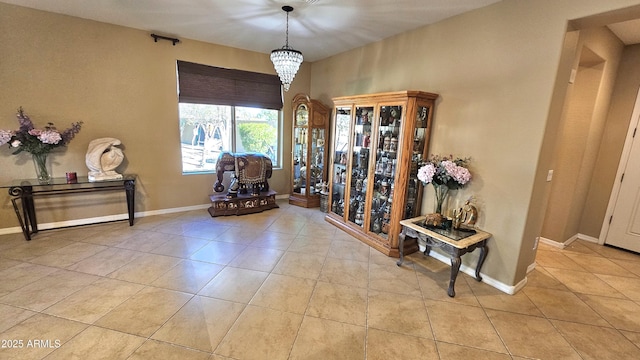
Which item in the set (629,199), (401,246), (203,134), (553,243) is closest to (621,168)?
(629,199)

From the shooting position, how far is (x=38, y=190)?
3406 millimetres

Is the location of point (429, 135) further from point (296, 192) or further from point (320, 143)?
point (296, 192)

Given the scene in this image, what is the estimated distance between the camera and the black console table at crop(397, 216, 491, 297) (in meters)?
2.48

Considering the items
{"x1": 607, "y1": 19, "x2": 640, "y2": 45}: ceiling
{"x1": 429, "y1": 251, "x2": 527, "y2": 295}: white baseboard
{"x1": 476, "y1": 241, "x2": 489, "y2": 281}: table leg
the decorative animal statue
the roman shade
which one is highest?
{"x1": 607, "y1": 19, "x2": 640, "y2": 45}: ceiling

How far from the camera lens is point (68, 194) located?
12.1ft

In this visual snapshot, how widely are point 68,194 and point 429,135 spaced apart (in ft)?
16.6

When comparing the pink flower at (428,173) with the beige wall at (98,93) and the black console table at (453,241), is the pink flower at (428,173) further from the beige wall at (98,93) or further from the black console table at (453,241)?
the beige wall at (98,93)

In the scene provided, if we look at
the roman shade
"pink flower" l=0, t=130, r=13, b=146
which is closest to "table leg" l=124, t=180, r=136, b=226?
"pink flower" l=0, t=130, r=13, b=146

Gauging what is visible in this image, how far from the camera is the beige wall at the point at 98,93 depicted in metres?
3.28

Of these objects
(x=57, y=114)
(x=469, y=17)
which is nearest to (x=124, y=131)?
(x=57, y=114)

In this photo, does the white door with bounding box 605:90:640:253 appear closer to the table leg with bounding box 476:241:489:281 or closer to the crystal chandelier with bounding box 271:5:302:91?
the table leg with bounding box 476:241:489:281

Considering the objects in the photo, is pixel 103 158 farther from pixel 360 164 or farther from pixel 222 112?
pixel 360 164

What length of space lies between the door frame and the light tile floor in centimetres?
44

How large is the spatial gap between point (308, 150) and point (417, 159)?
7.56 ft
